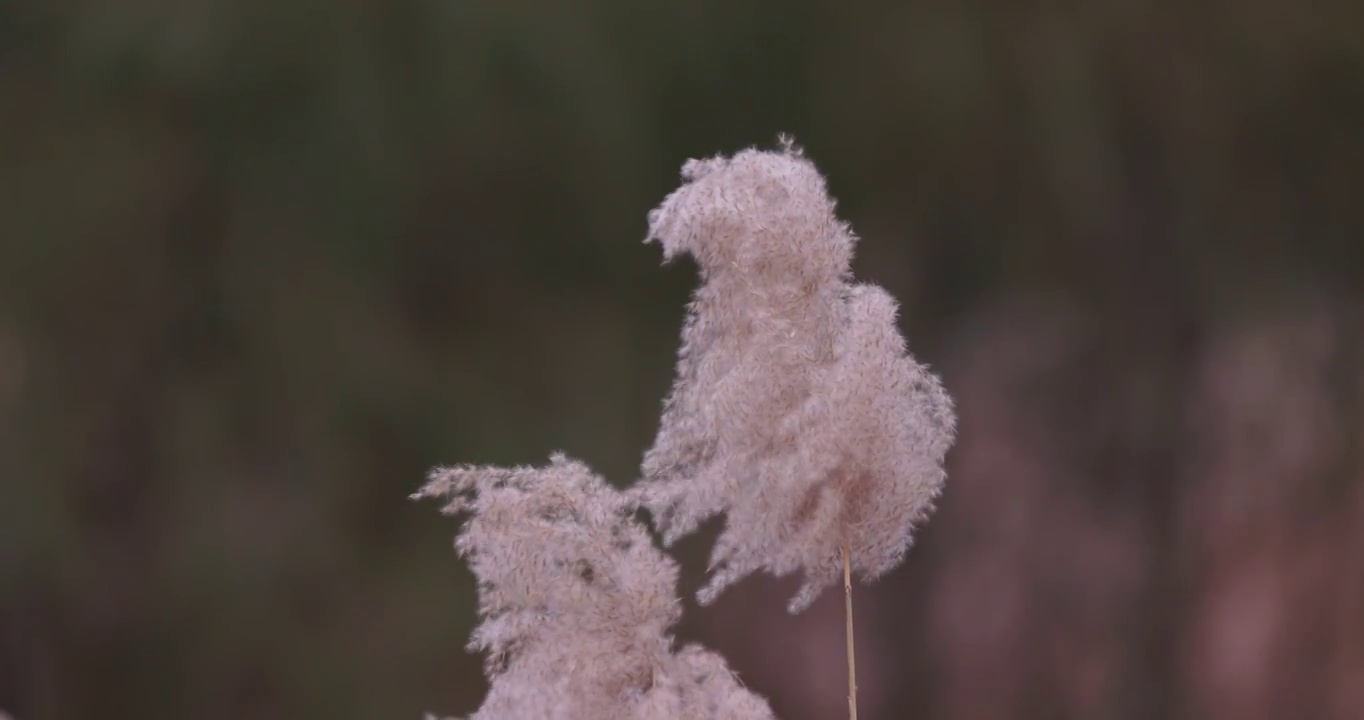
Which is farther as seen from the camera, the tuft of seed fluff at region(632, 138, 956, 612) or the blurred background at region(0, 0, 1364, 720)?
the blurred background at region(0, 0, 1364, 720)

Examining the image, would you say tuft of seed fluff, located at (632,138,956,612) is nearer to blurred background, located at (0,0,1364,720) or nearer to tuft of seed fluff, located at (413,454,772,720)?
tuft of seed fluff, located at (413,454,772,720)

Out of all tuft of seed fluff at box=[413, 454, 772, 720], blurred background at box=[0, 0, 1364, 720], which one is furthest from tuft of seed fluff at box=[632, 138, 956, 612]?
blurred background at box=[0, 0, 1364, 720]

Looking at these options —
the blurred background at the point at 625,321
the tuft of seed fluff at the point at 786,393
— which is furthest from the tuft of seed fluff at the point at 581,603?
the blurred background at the point at 625,321

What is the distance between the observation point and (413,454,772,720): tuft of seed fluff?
826mm

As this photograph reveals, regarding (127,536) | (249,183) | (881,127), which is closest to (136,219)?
(249,183)

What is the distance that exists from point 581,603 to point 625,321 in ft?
2.58

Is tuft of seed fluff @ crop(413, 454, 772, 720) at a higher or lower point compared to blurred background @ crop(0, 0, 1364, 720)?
lower

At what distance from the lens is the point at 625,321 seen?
160 cm

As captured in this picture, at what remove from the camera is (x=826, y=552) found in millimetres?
873

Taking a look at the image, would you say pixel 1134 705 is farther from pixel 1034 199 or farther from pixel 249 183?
pixel 249 183

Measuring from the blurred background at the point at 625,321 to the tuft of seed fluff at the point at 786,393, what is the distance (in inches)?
27.9

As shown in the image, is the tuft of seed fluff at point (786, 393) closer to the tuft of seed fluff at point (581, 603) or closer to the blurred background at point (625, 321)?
the tuft of seed fluff at point (581, 603)

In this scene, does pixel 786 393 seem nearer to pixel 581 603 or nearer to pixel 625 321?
pixel 581 603

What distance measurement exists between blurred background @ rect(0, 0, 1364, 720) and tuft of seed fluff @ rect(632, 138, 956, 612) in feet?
2.33
